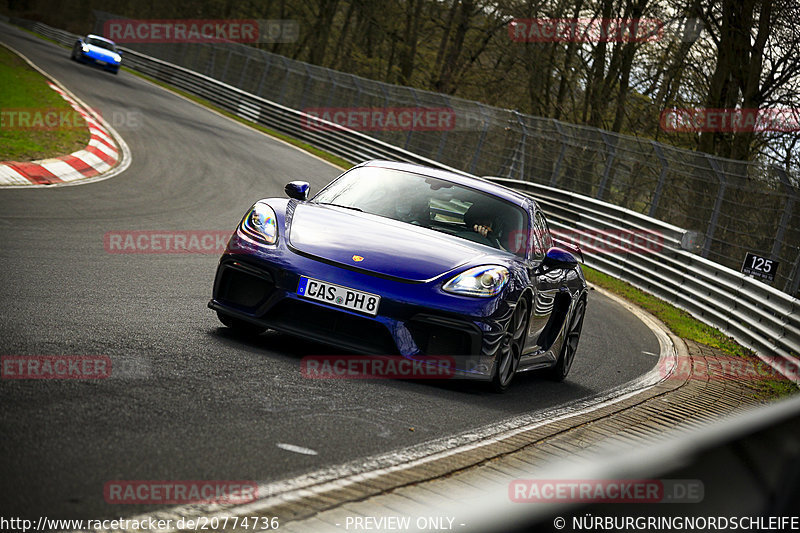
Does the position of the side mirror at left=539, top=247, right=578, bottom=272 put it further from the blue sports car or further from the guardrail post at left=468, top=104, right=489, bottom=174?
the guardrail post at left=468, top=104, right=489, bottom=174

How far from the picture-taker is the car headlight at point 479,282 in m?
6.02

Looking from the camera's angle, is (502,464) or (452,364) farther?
(452,364)

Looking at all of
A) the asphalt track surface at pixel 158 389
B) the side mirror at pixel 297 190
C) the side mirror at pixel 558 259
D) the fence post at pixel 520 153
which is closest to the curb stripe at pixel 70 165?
the asphalt track surface at pixel 158 389

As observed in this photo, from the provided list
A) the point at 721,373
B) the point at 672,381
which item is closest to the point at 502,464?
the point at 672,381

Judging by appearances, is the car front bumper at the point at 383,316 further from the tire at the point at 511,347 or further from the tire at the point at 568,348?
the tire at the point at 568,348

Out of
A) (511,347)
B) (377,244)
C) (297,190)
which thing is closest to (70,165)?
(297,190)

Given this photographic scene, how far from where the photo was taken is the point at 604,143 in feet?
68.1

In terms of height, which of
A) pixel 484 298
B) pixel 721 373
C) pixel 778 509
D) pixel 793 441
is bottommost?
pixel 721 373

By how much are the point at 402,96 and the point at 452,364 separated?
77.7ft

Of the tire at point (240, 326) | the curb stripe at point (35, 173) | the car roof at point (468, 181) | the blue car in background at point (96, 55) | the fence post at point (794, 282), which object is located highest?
the blue car in background at point (96, 55)

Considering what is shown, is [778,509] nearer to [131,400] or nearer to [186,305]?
[131,400]

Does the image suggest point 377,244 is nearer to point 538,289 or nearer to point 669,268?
point 538,289

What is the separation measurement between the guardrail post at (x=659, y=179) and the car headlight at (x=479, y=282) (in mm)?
13245

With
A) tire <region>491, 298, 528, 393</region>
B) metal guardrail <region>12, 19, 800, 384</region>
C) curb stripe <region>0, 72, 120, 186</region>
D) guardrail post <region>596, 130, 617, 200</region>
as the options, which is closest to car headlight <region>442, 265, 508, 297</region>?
tire <region>491, 298, 528, 393</region>
